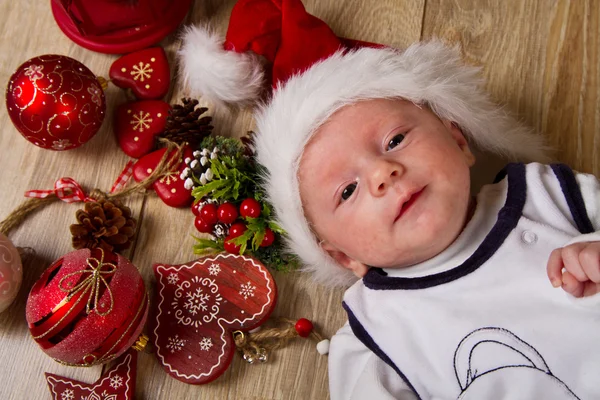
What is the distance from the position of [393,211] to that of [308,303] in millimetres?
370

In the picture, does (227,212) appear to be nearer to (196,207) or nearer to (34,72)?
(196,207)

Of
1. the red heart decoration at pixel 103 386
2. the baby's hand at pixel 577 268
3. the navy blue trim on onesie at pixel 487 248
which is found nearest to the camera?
the baby's hand at pixel 577 268

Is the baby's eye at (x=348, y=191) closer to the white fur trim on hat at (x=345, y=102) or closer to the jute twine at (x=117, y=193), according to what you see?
the white fur trim on hat at (x=345, y=102)

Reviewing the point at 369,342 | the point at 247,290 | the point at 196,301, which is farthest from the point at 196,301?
the point at 369,342

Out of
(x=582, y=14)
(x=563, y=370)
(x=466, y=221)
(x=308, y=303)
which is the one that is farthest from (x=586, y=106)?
(x=308, y=303)

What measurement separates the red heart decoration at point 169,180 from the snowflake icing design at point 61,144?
142 millimetres

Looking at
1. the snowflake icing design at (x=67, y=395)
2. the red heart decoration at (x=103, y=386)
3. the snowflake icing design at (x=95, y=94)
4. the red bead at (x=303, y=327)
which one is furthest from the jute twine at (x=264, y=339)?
the snowflake icing design at (x=95, y=94)

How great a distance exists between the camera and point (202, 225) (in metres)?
1.13

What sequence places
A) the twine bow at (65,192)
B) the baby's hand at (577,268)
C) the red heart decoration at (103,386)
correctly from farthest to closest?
the twine bow at (65,192) → the red heart decoration at (103,386) → the baby's hand at (577,268)

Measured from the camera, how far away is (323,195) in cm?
93

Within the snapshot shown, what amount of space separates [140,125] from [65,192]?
8.3 inches

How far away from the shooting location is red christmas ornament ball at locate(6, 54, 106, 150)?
42.3 inches

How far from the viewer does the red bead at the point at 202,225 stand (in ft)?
3.70

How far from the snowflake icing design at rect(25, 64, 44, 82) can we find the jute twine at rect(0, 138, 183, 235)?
0.82 feet
